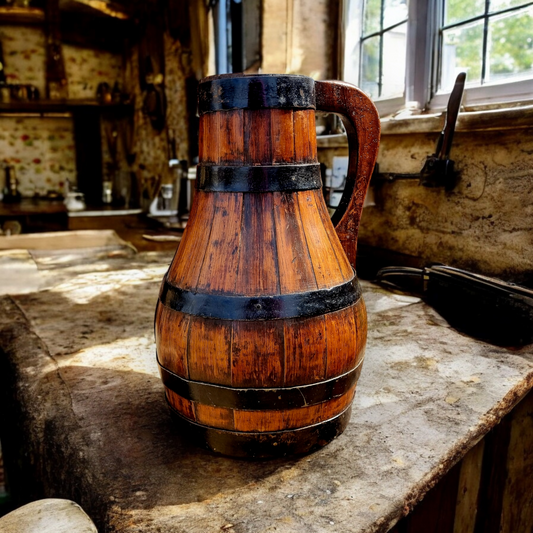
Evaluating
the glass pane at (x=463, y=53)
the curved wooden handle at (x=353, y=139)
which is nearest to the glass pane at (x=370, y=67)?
the glass pane at (x=463, y=53)

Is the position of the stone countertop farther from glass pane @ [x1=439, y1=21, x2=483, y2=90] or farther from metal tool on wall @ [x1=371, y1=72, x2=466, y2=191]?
glass pane @ [x1=439, y1=21, x2=483, y2=90]

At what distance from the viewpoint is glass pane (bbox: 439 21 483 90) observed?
210 cm

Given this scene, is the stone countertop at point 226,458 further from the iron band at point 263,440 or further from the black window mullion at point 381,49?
the black window mullion at point 381,49

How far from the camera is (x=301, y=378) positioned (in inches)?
32.0

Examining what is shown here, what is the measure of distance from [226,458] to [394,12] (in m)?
2.39

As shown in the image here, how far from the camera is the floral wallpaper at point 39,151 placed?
7473mm

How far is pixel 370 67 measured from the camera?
2.73 metres

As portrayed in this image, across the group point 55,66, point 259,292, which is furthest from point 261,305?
point 55,66

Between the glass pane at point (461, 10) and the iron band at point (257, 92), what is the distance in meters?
1.66

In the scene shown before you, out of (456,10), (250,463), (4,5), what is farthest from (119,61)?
(250,463)

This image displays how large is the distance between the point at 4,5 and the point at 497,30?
21.9 feet

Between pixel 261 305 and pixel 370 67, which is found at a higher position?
pixel 370 67

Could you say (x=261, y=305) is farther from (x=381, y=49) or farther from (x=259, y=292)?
(x=381, y=49)

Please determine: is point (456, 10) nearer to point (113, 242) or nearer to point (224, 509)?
point (224, 509)
